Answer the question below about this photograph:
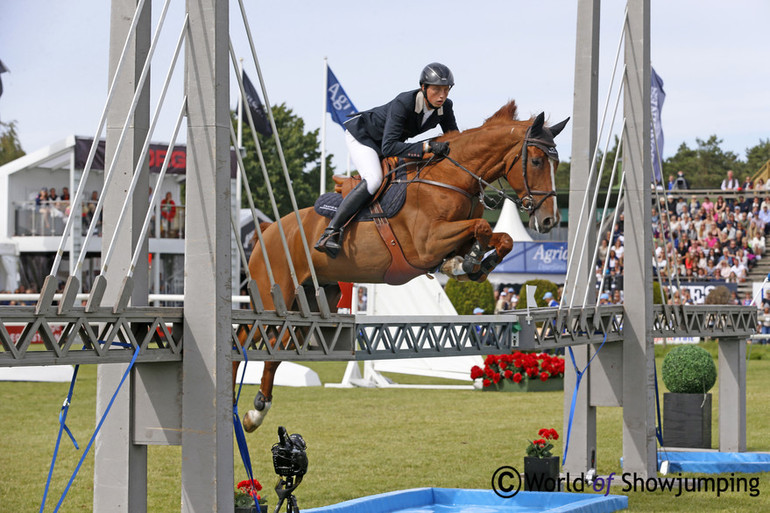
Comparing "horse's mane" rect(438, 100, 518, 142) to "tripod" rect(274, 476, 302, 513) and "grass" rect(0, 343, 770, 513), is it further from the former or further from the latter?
"grass" rect(0, 343, 770, 513)

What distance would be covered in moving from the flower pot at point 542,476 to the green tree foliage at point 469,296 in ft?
58.7

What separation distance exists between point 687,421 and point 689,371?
705 millimetres

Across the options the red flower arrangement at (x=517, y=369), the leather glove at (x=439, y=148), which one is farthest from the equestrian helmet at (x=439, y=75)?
the red flower arrangement at (x=517, y=369)

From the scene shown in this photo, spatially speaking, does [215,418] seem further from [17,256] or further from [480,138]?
[17,256]

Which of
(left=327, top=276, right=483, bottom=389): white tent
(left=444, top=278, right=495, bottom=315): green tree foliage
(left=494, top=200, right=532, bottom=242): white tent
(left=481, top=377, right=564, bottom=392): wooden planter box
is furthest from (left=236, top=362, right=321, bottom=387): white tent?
(left=494, top=200, right=532, bottom=242): white tent

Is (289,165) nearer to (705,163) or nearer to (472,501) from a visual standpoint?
(705,163)

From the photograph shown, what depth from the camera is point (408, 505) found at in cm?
934

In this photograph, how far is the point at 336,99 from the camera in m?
19.7

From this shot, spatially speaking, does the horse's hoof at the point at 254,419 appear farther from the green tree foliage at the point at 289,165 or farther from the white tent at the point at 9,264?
the green tree foliage at the point at 289,165

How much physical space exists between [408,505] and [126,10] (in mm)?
4974

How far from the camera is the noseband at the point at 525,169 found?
21.9 feet

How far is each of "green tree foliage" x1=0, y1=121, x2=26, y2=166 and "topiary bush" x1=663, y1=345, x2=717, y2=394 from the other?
42.7 m

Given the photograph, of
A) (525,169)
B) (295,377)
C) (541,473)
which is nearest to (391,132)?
(525,169)

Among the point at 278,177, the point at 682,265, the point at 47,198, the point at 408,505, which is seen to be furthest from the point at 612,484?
the point at 278,177
